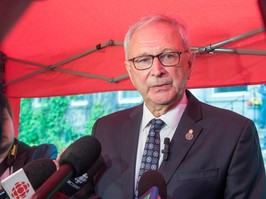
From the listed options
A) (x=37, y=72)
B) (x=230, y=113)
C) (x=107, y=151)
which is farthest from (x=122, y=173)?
(x=37, y=72)

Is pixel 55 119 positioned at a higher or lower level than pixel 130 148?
lower

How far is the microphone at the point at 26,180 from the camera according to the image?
0.83 m

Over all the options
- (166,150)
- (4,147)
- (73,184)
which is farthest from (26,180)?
(4,147)

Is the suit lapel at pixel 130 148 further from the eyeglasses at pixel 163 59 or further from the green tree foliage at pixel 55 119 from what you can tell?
the green tree foliage at pixel 55 119

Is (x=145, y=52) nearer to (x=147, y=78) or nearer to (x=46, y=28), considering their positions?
(x=147, y=78)

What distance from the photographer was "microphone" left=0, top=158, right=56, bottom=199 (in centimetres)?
83

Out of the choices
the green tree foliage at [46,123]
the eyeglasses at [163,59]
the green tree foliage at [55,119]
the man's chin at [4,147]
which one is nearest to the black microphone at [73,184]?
the eyeglasses at [163,59]

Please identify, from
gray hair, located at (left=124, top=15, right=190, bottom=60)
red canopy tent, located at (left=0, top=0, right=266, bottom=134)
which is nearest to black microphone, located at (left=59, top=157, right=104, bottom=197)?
gray hair, located at (left=124, top=15, right=190, bottom=60)

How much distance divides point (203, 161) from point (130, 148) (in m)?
0.29

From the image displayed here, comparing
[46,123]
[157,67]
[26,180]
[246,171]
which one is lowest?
[46,123]

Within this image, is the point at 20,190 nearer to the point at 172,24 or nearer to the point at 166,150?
the point at 166,150

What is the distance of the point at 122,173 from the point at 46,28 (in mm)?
1297

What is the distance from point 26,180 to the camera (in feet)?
2.85

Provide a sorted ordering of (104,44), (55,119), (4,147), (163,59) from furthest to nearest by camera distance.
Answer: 1. (55,119)
2. (104,44)
3. (4,147)
4. (163,59)
